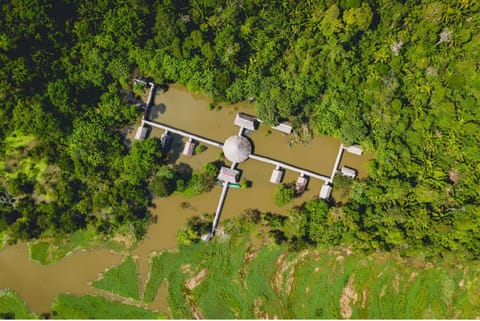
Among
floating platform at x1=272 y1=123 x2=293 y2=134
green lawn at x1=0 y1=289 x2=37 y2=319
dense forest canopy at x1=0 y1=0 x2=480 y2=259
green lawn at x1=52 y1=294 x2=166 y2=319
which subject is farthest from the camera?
green lawn at x1=52 y1=294 x2=166 y2=319

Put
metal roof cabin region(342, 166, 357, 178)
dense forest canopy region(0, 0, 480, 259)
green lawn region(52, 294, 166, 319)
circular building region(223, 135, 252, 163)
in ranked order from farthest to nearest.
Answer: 1. green lawn region(52, 294, 166, 319)
2. metal roof cabin region(342, 166, 357, 178)
3. circular building region(223, 135, 252, 163)
4. dense forest canopy region(0, 0, 480, 259)

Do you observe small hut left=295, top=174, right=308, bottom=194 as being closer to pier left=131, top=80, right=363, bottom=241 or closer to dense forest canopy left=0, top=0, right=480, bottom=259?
pier left=131, top=80, right=363, bottom=241

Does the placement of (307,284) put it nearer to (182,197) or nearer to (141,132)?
(182,197)

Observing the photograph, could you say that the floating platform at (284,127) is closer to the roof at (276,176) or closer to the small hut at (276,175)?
the small hut at (276,175)

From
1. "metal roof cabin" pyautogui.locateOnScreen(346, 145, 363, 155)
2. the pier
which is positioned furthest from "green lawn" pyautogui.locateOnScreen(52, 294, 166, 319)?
"metal roof cabin" pyautogui.locateOnScreen(346, 145, 363, 155)

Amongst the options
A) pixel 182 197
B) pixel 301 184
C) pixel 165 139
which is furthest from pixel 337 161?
pixel 165 139

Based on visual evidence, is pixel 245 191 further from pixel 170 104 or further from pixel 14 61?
pixel 14 61

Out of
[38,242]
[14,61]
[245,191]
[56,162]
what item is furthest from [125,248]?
[14,61]
